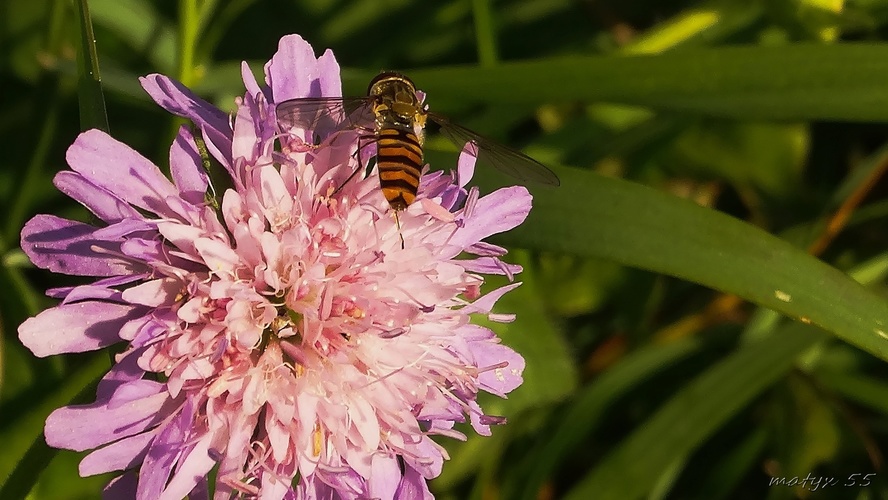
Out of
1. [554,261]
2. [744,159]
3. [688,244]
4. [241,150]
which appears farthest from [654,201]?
[744,159]

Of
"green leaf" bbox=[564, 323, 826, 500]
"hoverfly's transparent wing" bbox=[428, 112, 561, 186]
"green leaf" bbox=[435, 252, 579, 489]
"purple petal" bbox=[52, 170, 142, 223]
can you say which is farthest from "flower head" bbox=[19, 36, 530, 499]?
"green leaf" bbox=[564, 323, 826, 500]

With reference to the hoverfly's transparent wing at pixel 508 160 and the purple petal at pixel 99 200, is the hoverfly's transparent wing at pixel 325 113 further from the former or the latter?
the purple petal at pixel 99 200

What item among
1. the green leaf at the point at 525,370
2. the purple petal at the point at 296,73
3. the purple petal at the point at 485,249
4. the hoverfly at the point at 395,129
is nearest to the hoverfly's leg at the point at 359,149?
the hoverfly at the point at 395,129

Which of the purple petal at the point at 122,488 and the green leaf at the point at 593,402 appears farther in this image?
the green leaf at the point at 593,402

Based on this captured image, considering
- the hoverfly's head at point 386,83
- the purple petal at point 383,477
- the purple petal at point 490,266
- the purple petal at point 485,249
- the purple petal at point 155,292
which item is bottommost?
the purple petal at point 383,477

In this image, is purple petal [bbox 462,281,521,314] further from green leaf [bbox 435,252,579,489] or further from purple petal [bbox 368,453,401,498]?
green leaf [bbox 435,252,579,489]

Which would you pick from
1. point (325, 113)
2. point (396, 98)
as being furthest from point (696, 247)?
point (325, 113)
